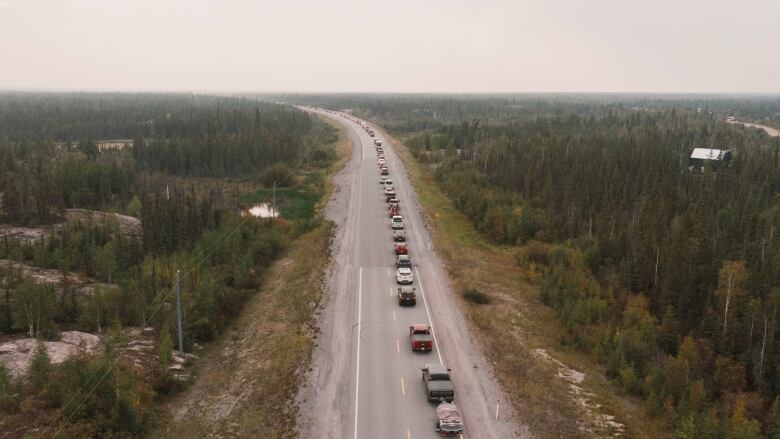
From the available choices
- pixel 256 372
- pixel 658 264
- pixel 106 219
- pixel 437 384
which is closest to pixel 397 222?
pixel 658 264

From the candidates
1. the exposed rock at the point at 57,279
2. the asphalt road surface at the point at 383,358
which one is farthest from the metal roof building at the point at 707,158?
the exposed rock at the point at 57,279

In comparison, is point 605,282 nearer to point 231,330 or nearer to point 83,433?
point 231,330

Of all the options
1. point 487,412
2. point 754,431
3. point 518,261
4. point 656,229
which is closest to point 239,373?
point 487,412

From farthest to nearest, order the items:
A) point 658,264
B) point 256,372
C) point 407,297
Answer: point 658,264
point 407,297
point 256,372

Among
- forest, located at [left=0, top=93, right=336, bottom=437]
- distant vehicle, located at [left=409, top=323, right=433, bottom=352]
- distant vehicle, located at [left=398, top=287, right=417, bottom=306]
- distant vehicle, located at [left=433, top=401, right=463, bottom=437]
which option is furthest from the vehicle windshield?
distant vehicle, located at [left=398, top=287, right=417, bottom=306]

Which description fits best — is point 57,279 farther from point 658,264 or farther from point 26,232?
point 658,264

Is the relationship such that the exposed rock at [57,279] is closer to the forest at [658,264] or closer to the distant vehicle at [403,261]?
the distant vehicle at [403,261]
